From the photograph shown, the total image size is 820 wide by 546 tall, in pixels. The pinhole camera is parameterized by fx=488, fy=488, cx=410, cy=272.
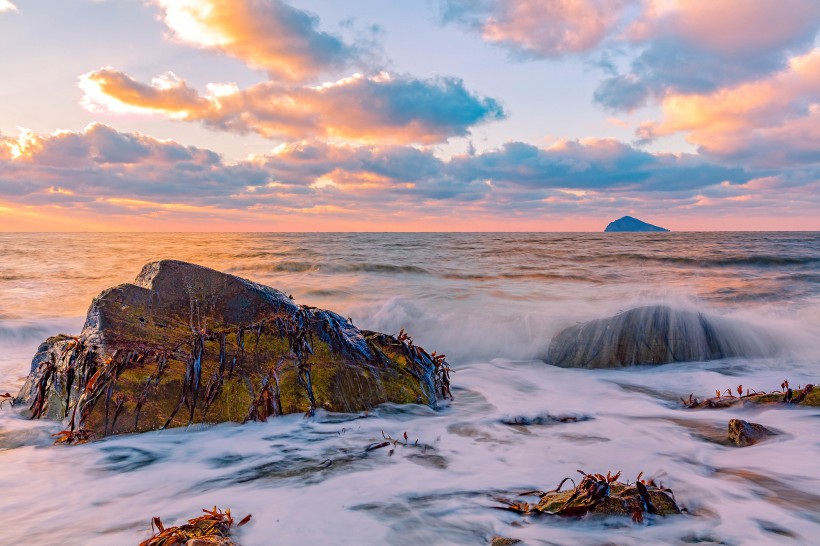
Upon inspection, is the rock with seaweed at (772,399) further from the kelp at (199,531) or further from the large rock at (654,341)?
the kelp at (199,531)

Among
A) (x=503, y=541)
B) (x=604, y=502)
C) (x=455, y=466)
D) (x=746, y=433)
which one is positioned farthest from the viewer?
(x=746, y=433)

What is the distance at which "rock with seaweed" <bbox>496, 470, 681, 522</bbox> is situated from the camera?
2508 mm

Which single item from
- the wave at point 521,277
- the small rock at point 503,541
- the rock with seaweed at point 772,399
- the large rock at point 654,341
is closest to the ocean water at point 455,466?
the small rock at point 503,541

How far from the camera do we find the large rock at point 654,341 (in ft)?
26.1

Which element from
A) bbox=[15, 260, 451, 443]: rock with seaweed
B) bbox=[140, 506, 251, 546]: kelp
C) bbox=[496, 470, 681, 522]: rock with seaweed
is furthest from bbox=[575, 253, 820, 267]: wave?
bbox=[140, 506, 251, 546]: kelp

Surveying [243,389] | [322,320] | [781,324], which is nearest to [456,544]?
[243,389]

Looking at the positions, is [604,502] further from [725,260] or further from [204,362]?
[725,260]

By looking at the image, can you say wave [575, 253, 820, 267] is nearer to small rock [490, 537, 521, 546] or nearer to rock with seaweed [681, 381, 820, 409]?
rock with seaweed [681, 381, 820, 409]

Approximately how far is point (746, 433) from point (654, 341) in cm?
433

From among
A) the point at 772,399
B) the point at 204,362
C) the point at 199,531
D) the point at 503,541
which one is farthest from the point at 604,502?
the point at 772,399

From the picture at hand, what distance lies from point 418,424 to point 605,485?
211 cm

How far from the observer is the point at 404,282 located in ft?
65.6

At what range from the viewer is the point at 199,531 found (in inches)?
87.6

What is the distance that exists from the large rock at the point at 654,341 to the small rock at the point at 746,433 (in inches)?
141
